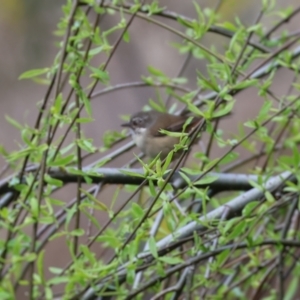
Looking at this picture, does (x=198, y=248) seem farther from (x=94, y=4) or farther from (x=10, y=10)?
(x=10, y=10)

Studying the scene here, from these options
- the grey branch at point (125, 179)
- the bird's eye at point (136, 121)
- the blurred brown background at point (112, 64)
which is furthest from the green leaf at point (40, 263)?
the blurred brown background at point (112, 64)

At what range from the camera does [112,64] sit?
371 centimetres

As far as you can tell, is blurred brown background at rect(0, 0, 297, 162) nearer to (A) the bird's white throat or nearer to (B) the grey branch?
(A) the bird's white throat

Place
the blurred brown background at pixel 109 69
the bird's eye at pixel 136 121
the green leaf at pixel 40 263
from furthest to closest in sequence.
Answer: the blurred brown background at pixel 109 69
the bird's eye at pixel 136 121
the green leaf at pixel 40 263

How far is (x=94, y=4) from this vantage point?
3.96 ft

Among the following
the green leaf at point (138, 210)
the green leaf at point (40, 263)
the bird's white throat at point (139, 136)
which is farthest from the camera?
the bird's white throat at point (139, 136)

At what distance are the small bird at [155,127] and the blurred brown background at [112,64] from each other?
63.0 inches

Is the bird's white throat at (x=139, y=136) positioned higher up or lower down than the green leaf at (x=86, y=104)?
lower down

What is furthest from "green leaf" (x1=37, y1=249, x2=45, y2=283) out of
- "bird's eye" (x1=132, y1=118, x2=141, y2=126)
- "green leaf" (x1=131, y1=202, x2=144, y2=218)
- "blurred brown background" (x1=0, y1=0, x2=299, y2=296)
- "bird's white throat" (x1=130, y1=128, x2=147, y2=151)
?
"blurred brown background" (x1=0, y1=0, x2=299, y2=296)

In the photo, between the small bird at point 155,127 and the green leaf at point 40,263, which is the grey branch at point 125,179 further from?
the small bird at point 155,127

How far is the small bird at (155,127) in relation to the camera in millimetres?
1724

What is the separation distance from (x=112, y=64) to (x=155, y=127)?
6.35 ft

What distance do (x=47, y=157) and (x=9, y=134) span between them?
8.11 ft

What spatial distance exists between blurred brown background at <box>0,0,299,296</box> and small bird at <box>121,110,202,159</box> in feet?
5.25
